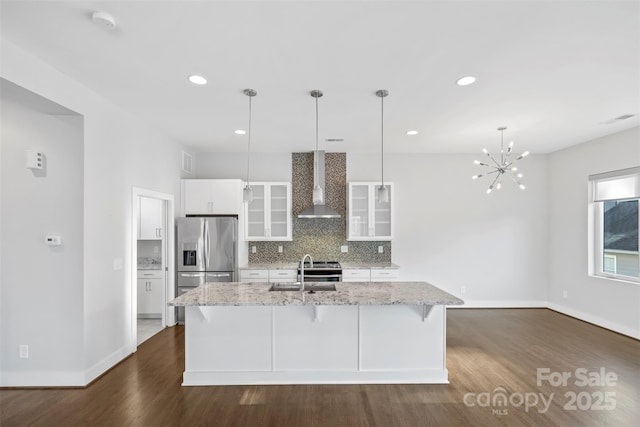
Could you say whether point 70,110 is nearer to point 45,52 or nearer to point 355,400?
point 45,52

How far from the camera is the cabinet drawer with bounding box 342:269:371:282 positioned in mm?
5020

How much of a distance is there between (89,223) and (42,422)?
5.28 feet

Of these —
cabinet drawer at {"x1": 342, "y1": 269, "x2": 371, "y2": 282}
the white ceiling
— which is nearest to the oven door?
cabinet drawer at {"x1": 342, "y1": 269, "x2": 371, "y2": 282}

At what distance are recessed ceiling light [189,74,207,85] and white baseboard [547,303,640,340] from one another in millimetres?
6027

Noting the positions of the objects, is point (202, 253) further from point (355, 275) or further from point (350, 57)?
point (350, 57)

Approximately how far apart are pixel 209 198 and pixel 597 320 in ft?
20.4

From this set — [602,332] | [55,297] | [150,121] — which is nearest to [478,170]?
[602,332]

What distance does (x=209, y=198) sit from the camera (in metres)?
5.07

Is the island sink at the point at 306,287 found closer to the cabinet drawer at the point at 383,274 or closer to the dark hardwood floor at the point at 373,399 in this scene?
the dark hardwood floor at the point at 373,399

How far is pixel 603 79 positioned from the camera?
2.79 meters

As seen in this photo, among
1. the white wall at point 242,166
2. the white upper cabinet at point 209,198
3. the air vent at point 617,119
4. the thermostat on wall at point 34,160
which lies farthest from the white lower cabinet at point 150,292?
the air vent at point 617,119

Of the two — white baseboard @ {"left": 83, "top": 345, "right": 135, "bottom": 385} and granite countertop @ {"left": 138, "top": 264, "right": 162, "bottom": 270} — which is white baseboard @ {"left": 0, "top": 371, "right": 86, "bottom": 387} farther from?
granite countertop @ {"left": 138, "top": 264, "right": 162, "bottom": 270}

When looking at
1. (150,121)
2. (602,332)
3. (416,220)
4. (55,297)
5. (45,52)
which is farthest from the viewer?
(416,220)

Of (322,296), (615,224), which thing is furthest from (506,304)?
(322,296)
